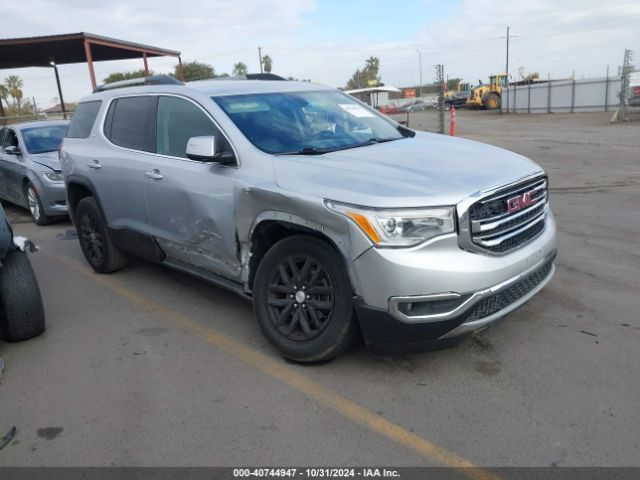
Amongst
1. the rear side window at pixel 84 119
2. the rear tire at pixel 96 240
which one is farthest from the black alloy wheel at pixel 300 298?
the rear side window at pixel 84 119

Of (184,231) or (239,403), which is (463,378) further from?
(184,231)

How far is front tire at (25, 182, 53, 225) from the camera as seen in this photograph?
8.50 m

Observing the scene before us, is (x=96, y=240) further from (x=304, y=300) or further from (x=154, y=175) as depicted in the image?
(x=304, y=300)

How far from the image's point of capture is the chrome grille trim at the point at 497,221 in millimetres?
3045

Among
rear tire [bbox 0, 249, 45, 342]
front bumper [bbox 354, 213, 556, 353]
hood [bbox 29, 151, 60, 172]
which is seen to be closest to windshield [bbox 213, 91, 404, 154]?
front bumper [bbox 354, 213, 556, 353]

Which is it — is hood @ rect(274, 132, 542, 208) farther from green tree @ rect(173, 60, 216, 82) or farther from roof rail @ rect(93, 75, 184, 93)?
green tree @ rect(173, 60, 216, 82)

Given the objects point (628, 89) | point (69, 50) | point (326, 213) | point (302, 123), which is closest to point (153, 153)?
point (302, 123)

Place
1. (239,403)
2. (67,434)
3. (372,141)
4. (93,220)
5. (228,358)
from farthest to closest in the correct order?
(93,220) → (372,141) → (228,358) → (239,403) → (67,434)

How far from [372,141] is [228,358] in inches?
77.3

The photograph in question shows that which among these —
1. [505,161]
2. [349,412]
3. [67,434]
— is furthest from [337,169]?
[67,434]

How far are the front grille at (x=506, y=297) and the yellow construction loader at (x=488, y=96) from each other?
137ft

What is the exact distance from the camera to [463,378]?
11.1 ft

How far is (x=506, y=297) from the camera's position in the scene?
3.27 m

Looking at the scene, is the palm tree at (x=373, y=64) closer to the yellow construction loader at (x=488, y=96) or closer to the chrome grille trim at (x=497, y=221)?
the yellow construction loader at (x=488, y=96)
